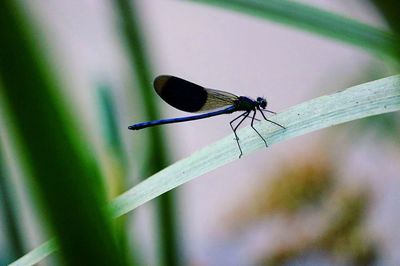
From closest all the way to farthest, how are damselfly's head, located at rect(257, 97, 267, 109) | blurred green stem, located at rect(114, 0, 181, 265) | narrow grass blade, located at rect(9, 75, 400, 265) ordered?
narrow grass blade, located at rect(9, 75, 400, 265) → blurred green stem, located at rect(114, 0, 181, 265) → damselfly's head, located at rect(257, 97, 267, 109)

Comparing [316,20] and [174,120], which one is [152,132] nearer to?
[174,120]

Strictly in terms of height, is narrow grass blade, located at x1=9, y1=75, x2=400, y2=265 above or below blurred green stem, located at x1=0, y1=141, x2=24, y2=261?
above

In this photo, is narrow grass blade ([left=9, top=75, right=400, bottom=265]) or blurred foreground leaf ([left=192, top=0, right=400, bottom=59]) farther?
blurred foreground leaf ([left=192, top=0, right=400, bottom=59])

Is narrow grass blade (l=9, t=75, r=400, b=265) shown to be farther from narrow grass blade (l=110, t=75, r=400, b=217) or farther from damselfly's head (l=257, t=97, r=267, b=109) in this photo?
damselfly's head (l=257, t=97, r=267, b=109)

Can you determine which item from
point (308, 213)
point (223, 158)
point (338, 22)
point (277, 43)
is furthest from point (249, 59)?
point (223, 158)

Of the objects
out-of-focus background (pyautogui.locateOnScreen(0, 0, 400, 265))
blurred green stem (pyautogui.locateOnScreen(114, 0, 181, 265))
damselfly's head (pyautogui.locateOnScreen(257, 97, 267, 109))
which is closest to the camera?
blurred green stem (pyautogui.locateOnScreen(114, 0, 181, 265))

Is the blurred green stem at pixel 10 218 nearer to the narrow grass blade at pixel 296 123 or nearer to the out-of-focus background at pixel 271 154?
the narrow grass blade at pixel 296 123

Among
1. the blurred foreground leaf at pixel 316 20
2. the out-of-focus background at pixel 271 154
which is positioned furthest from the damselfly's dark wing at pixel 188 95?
the out-of-focus background at pixel 271 154

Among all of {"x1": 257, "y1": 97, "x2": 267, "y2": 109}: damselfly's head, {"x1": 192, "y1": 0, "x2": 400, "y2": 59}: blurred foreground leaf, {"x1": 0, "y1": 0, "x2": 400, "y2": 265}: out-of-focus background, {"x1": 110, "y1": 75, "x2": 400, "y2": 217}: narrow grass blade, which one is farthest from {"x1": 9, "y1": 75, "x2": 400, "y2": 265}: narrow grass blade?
{"x1": 0, "y1": 0, "x2": 400, "y2": 265}: out-of-focus background
